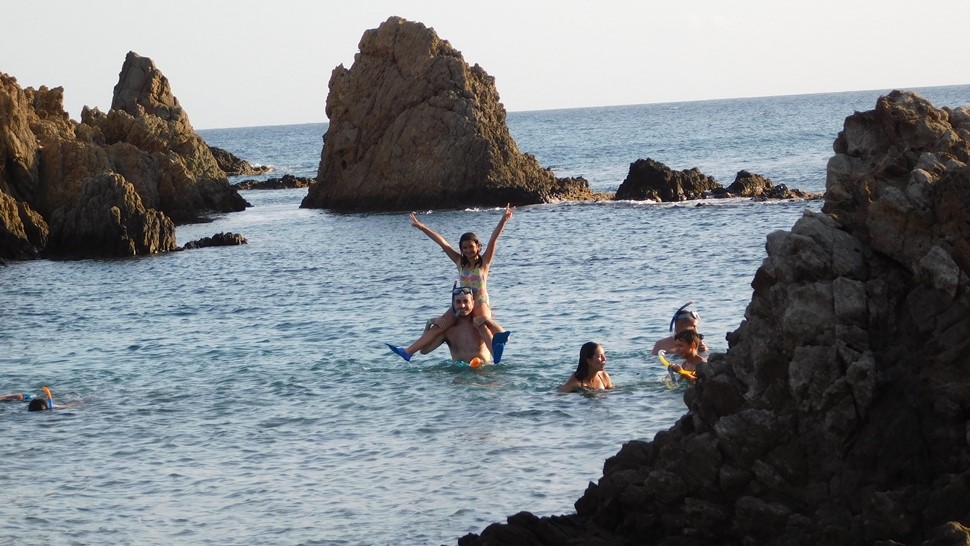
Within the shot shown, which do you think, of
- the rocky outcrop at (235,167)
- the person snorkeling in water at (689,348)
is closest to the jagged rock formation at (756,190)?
the person snorkeling in water at (689,348)

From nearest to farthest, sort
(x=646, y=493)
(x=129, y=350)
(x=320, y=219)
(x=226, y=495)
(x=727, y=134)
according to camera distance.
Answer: (x=646, y=493)
(x=226, y=495)
(x=129, y=350)
(x=320, y=219)
(x=727, y=134)

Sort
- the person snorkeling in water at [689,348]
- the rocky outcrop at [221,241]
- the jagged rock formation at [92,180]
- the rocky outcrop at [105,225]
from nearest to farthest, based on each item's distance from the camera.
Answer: the person snorkeling in water at [689,348], the rocky outcrop at [105,225], the jagged rock formation at [92,180], the rocky outcrop at [221,241]

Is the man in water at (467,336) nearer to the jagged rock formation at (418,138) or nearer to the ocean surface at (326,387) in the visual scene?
the ocean surface at (326,387)

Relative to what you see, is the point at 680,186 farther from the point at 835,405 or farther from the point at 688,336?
the point at 835,405

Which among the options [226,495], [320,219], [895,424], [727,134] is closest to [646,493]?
[895,424]

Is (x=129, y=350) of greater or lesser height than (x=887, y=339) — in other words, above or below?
below

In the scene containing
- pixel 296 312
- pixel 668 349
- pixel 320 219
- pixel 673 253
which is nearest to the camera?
pixel 668 349

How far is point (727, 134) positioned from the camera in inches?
4338

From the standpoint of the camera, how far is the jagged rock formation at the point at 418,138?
51.4 metres

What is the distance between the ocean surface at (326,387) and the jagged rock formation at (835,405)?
1.87 meters

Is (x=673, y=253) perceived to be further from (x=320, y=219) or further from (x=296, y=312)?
(x=320, y=219)

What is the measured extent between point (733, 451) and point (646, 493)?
61 centimetres

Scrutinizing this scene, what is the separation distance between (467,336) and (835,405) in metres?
9.42

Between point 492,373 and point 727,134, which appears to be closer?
point 492,373
